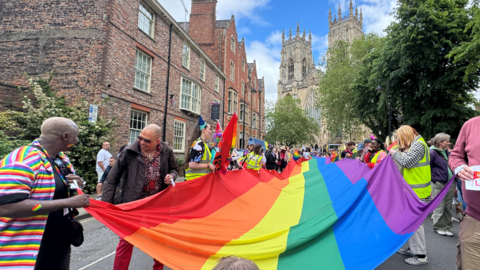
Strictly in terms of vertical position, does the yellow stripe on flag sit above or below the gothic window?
below

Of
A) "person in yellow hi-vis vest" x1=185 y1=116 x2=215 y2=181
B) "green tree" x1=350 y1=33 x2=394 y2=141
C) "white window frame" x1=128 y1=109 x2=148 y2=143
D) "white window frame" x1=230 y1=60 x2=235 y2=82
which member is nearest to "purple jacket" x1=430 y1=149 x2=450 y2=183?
"person in yellow hi-vis vest" x1=185 y1=116 x2=215 y2=181

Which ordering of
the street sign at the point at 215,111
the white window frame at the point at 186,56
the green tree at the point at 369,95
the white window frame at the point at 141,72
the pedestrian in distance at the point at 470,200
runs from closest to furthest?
the pedestrian in distance at the point at 470,200 → the white window frame at the point at 141,72 → the white window frame at the point at 186,56 → the green tree at the point at 369,95 → the street sign at the point at 215,111

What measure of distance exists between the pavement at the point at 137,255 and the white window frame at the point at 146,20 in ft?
36.0

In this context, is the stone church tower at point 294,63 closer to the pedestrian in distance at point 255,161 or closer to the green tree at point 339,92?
the green tree at point 339,92

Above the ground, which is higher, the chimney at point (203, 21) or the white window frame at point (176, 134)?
the chimney at point (203, 21)

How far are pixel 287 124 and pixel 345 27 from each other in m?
52.5

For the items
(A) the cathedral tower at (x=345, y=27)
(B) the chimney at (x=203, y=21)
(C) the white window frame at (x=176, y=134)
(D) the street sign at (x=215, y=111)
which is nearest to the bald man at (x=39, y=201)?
(C) the white window frame at (x=176, y=134)

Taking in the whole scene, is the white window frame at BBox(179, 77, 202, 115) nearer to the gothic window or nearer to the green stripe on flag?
the green stripe on flag

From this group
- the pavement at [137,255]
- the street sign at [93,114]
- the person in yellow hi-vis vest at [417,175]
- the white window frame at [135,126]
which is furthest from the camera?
the white window frame at [135,126]

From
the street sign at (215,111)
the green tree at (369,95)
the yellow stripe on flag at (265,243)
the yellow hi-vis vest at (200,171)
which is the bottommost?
the yellow stripe on flag at (265,243)

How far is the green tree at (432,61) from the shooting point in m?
14.8

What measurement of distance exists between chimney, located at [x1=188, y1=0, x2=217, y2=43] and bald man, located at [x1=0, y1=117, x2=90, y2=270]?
967 inches

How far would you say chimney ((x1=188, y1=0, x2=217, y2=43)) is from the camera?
2378 cm

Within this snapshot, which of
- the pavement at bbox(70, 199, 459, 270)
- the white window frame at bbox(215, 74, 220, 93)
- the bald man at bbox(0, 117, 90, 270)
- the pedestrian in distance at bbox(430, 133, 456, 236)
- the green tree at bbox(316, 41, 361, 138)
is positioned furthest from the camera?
the green tree at bbox(316, 41, 361, 138)
